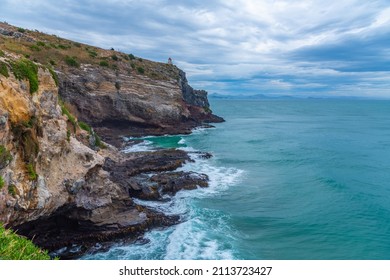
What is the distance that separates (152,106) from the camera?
6125cm

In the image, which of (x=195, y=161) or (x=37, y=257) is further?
(x=195, y=161)

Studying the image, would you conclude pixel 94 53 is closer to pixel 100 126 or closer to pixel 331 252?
pixel 100 126

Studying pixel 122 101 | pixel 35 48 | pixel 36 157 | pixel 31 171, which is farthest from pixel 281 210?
pixel 35 48

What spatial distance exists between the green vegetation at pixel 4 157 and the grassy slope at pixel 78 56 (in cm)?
3929

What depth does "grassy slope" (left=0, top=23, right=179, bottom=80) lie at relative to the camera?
5178 cm

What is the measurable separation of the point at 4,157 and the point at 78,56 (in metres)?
51.2

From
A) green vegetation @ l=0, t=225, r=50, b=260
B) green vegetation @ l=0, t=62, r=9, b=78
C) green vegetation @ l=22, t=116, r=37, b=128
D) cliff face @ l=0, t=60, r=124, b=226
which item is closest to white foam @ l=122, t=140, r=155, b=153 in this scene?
cliff face @ l=0, t=60, r=124, b=226

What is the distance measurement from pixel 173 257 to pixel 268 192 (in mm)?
14521

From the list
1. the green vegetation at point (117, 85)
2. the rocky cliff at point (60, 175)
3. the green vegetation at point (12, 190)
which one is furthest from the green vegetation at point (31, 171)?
the green vegetation at point (117, 85)

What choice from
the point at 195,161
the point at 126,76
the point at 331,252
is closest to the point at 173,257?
the point at 331,252

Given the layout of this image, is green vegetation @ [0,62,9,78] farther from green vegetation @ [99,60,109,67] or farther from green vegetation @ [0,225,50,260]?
green vegetation @ [99,60,109,67]

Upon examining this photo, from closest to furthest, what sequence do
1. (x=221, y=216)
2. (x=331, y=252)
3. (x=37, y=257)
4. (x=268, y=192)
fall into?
(x=37, y=257) < (x=331, y=252) < (x=221, y=216) < (x=268, y=192)

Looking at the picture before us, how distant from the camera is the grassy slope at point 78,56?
5178 centimetres

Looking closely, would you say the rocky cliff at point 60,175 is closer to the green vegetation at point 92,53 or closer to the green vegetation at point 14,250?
the green vegetation at point 14,250
